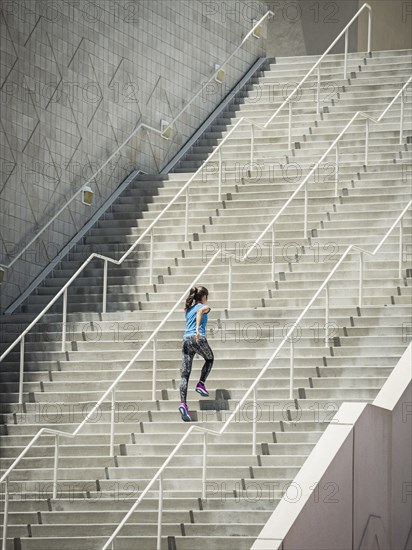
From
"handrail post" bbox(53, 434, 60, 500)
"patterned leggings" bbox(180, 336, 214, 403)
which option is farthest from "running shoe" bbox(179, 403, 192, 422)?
"handrail post" bbox(53, 434, 60, 500)

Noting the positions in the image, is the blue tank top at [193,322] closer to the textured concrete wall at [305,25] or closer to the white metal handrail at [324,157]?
the white metal handrail at [324,157]

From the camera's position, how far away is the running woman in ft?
51.1

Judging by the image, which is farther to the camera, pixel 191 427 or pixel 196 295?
pixel 196 295

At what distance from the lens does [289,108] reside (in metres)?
23.0

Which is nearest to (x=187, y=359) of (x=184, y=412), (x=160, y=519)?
(x=184, y=412)

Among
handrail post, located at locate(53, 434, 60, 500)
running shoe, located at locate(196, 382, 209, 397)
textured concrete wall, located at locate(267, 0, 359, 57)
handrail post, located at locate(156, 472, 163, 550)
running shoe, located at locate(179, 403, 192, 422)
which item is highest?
textured concrete wall, located at locate(267, 0, 359, 57)

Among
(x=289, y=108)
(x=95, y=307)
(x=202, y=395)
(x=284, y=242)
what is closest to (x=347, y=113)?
(x=289, y=108)

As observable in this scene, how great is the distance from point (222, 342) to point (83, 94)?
6.86 meters

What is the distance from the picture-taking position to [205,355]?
1573 cm

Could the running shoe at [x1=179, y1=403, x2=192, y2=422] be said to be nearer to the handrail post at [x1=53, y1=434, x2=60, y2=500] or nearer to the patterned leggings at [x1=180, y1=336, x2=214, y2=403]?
the patterned leggings at [x1=180, y1=336, x2=214, y2=403]

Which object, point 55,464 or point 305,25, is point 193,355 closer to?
point 55,464

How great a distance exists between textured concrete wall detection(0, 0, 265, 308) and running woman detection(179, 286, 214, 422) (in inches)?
201

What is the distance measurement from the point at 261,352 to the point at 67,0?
8.01 m

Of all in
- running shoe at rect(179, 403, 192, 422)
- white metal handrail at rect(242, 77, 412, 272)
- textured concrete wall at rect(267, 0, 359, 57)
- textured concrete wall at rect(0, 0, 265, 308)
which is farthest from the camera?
textured concrete wall at rect(267, 0, 359, 57)
